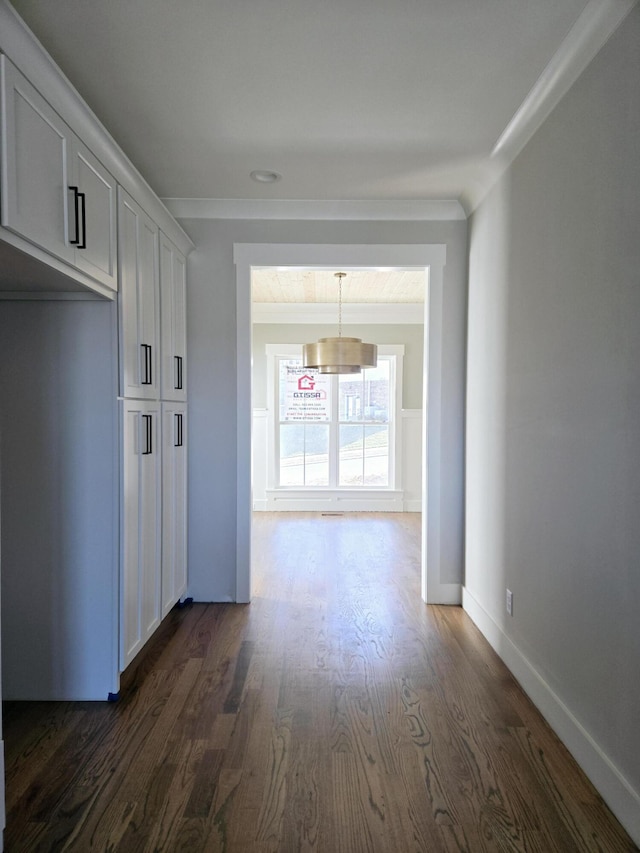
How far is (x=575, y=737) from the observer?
6.39ft

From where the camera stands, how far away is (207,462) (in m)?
3.56

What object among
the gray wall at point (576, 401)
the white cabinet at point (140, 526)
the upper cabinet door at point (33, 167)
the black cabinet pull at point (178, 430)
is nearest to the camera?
the upper cabinet door at point (33, 167)

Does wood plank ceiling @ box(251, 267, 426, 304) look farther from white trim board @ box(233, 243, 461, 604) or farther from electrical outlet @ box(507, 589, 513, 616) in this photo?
electrical outlet @ box(507, 589, 513, 616)

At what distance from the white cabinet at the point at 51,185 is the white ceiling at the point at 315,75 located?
0.38 meters

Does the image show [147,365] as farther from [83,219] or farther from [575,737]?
[575,737]

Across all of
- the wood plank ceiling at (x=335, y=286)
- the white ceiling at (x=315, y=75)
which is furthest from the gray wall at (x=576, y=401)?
the wood plank ceiling at (x=335, y=286)

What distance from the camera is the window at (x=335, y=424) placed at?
23.5 ft

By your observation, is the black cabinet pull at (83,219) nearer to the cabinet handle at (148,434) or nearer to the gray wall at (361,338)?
the cabinet handle at (148,434)

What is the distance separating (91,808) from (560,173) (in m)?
2.74

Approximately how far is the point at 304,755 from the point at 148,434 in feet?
5.09

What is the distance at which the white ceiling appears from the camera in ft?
5.90

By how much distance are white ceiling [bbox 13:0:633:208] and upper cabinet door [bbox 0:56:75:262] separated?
1.30 feet

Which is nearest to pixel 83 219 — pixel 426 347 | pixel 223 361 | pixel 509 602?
pixel 223 361

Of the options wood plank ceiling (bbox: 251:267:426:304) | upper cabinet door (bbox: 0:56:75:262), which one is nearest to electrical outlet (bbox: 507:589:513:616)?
upper cabinet door (bbox: 0:56:75:262)
